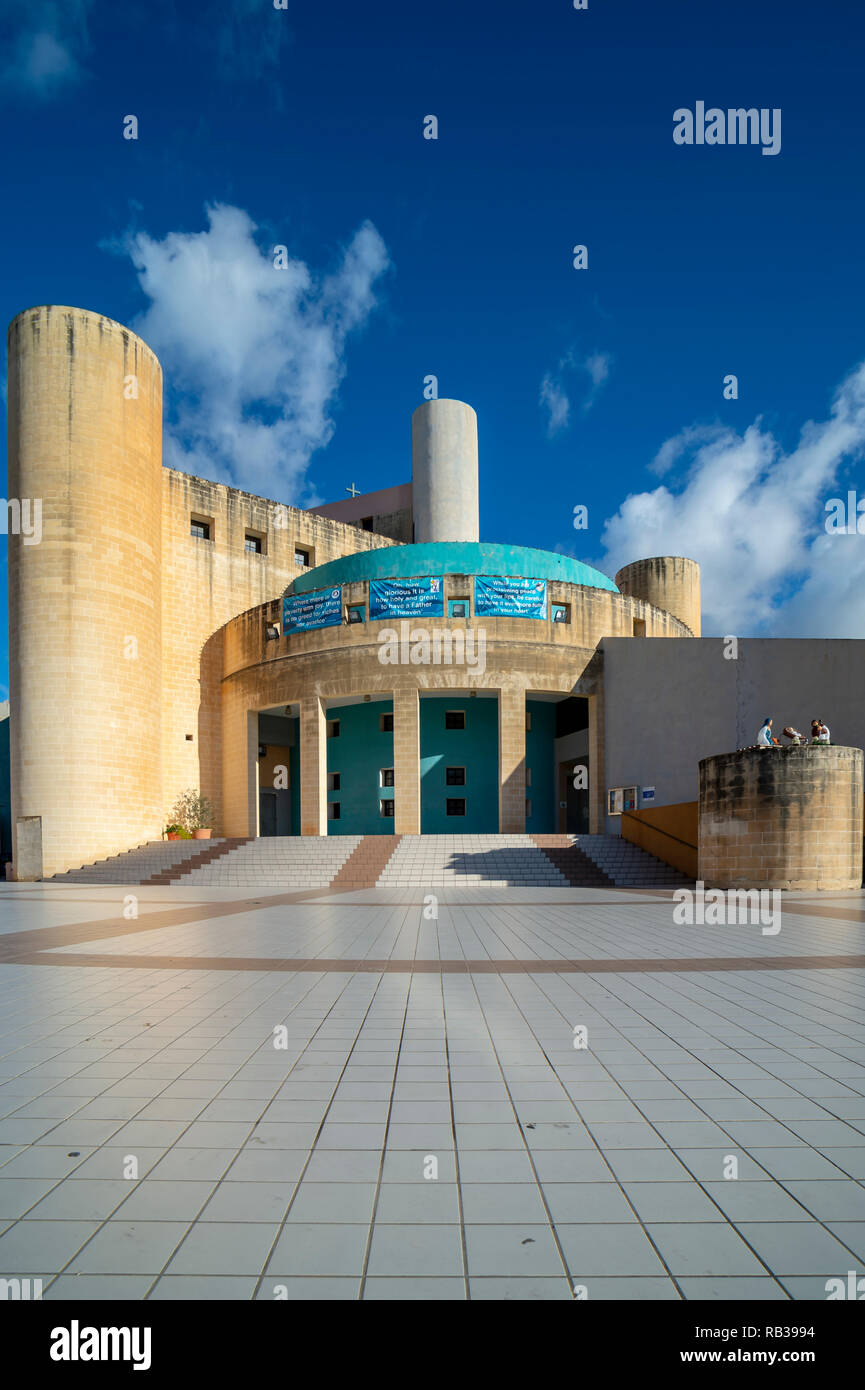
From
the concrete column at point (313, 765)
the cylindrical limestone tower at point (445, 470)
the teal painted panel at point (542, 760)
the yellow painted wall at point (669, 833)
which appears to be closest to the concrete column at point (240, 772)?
the concrete column at point (313, 765)

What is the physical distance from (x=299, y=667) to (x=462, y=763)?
313 inches

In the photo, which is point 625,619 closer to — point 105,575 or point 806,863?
point 806,863

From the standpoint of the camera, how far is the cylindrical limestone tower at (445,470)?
38906mm

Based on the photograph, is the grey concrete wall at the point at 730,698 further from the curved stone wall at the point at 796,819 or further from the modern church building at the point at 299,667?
the curved stone wall at the point at 796,819

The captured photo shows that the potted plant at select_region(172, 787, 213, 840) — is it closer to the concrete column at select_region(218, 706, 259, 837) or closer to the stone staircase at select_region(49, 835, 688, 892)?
the concrete column at select_region(218, 706, 259, 837)

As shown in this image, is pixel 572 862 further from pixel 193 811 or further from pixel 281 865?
pixel 193 811

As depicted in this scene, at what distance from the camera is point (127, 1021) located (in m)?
5.84

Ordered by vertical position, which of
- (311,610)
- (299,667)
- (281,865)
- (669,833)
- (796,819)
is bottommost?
(281,865)

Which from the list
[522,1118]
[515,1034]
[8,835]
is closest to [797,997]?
[515,1034]

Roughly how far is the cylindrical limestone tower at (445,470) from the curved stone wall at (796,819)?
25976mm

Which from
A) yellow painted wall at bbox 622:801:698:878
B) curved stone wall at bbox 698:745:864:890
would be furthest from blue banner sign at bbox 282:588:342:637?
curved stone wall at bbox 698:745:864:890

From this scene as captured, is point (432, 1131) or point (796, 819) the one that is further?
point (796, 819)

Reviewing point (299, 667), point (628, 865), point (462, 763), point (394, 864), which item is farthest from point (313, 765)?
point (628, 865)

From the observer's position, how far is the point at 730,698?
25.7 m
